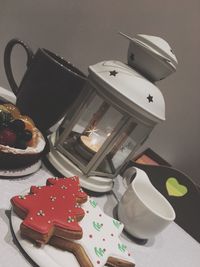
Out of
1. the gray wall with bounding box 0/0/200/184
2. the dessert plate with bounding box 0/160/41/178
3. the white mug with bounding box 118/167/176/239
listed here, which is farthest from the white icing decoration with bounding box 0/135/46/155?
the gray wall with bounding box 0/0/200/184

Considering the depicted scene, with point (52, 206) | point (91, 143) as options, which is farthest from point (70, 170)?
point (52, 206)

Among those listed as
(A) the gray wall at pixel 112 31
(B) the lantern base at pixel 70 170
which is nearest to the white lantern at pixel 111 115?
(B) the lantern base at pixel 70 170

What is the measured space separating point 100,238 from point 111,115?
0.21 metres

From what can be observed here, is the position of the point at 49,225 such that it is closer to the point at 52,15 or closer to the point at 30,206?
the point at 30,206

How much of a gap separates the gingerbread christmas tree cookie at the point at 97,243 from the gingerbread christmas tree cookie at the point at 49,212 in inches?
0.7

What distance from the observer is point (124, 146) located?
66cm

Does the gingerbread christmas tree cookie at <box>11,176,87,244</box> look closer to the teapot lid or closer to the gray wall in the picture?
the teapot lid

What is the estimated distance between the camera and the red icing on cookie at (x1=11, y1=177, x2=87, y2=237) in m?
0.45

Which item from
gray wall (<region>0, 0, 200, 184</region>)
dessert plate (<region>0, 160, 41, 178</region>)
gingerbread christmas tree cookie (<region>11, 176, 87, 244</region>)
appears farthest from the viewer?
gray wall (<region>0, 0, 200, 184</region>)

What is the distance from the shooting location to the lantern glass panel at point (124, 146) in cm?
62

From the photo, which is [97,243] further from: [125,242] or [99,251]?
[125,242]

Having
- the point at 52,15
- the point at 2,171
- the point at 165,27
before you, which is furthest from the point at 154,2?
the point at 2,171

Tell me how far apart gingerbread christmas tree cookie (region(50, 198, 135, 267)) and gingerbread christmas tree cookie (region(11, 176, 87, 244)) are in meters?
0.02

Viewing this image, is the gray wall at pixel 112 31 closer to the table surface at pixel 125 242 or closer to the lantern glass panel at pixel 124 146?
the table surface at pixel 125 242
